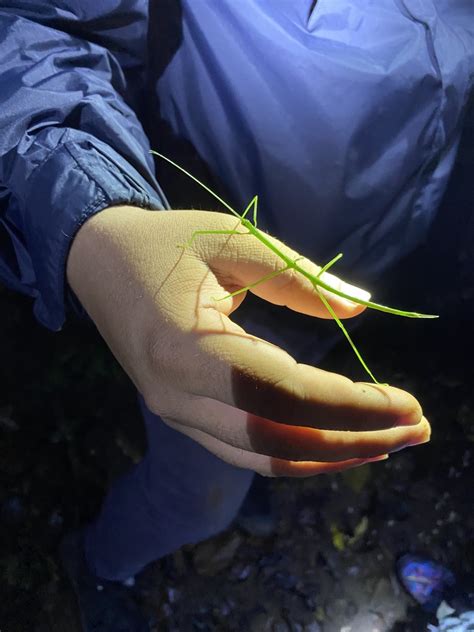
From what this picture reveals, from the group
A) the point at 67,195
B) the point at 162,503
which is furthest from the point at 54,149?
the point at 162,503

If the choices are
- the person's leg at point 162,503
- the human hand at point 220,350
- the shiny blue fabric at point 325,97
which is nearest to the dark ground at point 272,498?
the person's leg at point 162,503

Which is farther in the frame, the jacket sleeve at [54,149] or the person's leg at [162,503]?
the person's leg at [162,503]

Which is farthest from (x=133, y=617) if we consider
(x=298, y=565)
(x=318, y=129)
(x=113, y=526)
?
(x=318, y=129)

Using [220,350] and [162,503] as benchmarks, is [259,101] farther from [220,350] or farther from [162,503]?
[162,503]

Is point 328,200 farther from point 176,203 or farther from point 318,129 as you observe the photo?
point 176,203

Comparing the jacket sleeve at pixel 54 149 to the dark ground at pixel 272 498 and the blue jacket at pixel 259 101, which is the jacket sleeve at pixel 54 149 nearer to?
the blue jacket at pixel 259 101

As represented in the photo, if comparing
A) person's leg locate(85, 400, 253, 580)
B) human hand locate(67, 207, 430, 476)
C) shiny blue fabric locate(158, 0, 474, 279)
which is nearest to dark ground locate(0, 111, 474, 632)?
person's leg locate(85, 400, 253, 580)
